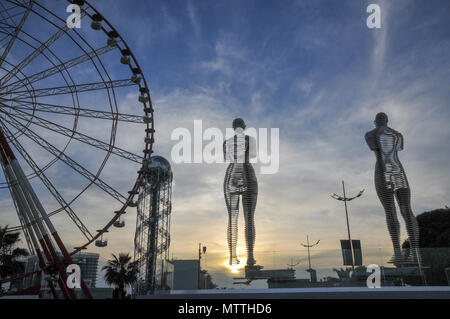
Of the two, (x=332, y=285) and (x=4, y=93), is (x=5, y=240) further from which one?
(x=332, y=285)

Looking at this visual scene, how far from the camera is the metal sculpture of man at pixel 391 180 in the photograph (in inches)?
976

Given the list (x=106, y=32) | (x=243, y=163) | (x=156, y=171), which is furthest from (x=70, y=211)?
(x=156, y=171)

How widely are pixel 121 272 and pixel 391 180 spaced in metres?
25.9

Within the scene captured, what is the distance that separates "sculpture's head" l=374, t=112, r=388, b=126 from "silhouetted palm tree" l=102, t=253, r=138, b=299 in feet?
86.4

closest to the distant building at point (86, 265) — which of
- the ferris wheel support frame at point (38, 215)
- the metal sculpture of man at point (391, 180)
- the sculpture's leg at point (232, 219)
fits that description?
the ferris wheel support frame at point (38, 215)

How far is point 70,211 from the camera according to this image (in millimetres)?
19500

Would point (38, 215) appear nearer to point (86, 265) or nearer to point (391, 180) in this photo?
point (391, 180)

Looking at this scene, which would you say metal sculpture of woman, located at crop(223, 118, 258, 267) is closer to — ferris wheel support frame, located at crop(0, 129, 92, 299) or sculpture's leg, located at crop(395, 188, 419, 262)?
sculpture's leg, located at crop(395, 188, 419, 262)

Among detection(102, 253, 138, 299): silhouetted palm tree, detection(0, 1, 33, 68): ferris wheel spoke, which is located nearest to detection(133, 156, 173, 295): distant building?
detection(102, 253, 138, 299): silhouetted palm tree

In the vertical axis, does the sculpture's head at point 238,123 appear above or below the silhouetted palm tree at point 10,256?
above

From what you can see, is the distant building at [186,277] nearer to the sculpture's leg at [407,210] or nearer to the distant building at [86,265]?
the distant building at [86,265]

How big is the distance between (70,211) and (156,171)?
2218 centimetres

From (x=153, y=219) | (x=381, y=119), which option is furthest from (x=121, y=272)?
(x=381, y=119)

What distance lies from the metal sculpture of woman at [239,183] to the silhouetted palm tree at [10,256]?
15840 mm
